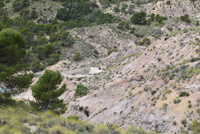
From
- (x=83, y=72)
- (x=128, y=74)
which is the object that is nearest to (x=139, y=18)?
(x=83, y=72)

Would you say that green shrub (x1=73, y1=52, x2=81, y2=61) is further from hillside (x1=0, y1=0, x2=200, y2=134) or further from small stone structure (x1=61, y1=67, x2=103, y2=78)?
small stone structure (x1=61, y1=67, x2=103, y2=78)

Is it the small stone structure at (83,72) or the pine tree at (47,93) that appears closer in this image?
the pine tree at (47,93)

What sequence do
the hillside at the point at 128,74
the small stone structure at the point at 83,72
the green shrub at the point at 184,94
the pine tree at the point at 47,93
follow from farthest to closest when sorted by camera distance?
the small stone structure at the point at 83,72 < the pine tree at the point at 47,93 < the green shrub at the point at 184,94 < the hillside at the point at 128,74

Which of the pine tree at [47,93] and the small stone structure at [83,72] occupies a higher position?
the pine tree at [47,93]

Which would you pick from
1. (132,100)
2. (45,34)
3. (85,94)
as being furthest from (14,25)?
(132,100)

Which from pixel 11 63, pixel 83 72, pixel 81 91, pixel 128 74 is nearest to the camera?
pixel 11 63

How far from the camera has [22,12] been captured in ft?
379

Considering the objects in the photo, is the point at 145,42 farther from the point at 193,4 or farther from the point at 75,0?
the point at 75,0

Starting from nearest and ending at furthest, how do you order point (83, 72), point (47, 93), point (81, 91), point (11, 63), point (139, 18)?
1. point (11, 63)
2. point (47, 93)
3. point (81, 91)
4. point (83, 72)
5. point (139, 18)

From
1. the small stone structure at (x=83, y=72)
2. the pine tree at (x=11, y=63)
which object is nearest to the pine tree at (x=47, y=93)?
the pine tree at (x=11, y=63)

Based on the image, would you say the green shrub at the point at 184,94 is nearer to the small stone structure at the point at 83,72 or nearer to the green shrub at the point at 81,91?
the green shrub at the point at 81,91

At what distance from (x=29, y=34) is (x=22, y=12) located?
1318 inches

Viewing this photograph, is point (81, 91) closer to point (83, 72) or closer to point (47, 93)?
point (83, 72)

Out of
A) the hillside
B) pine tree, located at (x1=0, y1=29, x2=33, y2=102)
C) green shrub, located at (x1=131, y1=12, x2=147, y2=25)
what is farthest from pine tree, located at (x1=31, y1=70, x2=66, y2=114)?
green shrub, located at (x1=131, y1=12, x2=147, y2=25)
